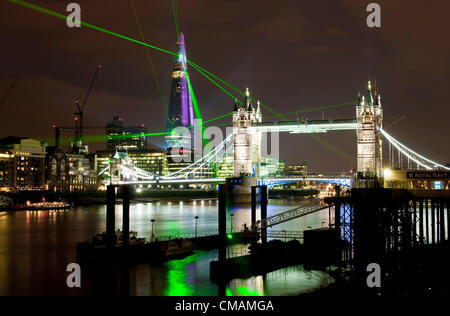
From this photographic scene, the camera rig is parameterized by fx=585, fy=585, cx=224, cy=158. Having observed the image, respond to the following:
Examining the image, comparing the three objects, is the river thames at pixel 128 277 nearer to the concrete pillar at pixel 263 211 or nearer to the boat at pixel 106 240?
the concrete pillar at pixel 263 211

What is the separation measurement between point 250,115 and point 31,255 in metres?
64.3

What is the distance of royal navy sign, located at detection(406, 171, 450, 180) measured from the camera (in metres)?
32.4

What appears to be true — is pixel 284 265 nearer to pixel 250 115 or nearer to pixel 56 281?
pixel 56 281

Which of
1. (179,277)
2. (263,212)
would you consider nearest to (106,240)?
(179,277)

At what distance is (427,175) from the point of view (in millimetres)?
32562

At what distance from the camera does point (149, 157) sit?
634 feet

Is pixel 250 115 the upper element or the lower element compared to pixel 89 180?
upper

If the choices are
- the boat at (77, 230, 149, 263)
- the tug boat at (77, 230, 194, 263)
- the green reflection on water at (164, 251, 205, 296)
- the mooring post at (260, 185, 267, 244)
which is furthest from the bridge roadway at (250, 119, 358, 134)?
the boat at (77, 230, 149, 263)

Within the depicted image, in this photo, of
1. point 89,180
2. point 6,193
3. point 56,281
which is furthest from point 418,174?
point 89,180

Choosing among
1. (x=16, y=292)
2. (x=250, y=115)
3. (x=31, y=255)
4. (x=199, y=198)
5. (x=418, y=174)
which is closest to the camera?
(x=16, y=292)

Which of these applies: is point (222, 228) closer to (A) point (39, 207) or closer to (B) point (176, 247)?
(B) point (176, 247)

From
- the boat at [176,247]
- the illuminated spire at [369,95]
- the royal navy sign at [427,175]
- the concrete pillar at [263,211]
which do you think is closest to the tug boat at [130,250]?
the boat at [176,247]

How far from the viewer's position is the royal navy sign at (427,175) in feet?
106

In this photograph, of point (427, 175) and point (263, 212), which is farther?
point (263, 212)
